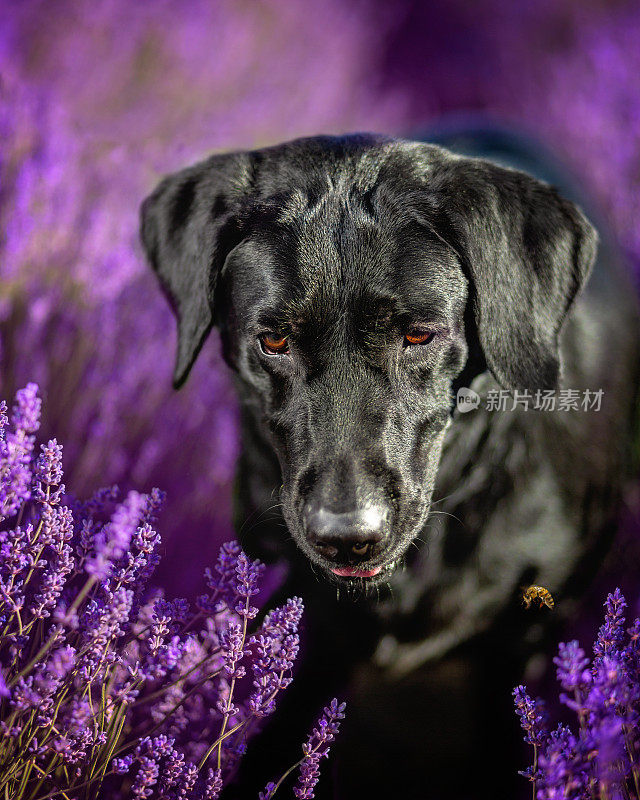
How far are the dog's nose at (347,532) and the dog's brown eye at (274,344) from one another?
34cm

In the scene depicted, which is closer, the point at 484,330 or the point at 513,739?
the point at 484,330

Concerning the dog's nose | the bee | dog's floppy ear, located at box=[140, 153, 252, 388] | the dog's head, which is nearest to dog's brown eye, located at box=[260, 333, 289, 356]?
the dog's head

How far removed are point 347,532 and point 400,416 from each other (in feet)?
0.91

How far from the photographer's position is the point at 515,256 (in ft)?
4.69

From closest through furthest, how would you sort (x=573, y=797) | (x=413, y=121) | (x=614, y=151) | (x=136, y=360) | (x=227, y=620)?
(x=573, y=797) → (x=227, y=620) → (x=136, y=360) → (x=614, y=151) → (x=413, y=121)

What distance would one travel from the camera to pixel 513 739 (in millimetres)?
1520

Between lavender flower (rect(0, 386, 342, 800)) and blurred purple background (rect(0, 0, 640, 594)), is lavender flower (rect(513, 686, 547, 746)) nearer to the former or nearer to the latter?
lavender flower (rect(0, 386, 342, 800))

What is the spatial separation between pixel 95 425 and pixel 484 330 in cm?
83

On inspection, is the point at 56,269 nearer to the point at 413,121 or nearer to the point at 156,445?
the point at 156,445

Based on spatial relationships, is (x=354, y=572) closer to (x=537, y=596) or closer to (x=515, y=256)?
(x=537, y=596)

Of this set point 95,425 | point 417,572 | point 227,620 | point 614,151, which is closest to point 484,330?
point 417,572

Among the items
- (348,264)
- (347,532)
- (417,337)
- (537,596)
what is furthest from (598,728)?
(348,264)

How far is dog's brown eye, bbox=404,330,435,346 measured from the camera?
1.37m

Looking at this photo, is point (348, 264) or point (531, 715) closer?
point (531, 715)
